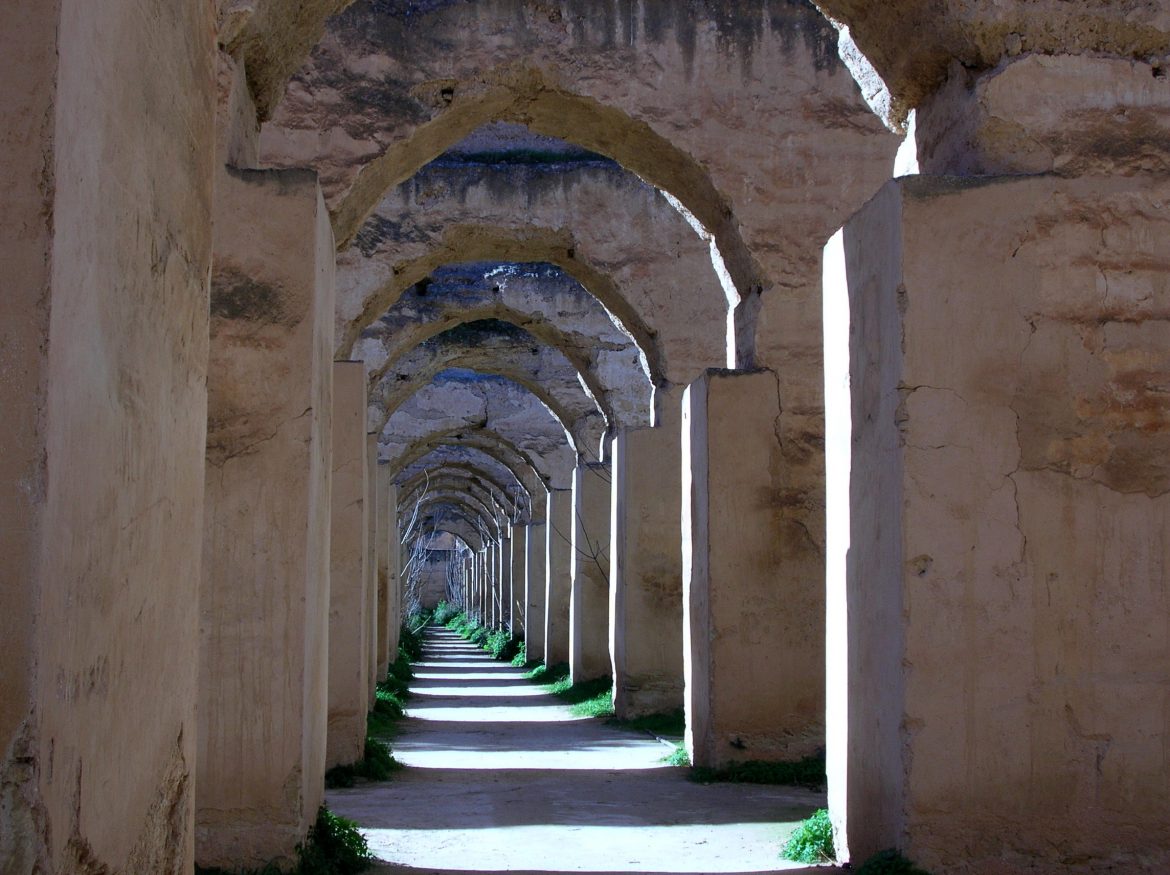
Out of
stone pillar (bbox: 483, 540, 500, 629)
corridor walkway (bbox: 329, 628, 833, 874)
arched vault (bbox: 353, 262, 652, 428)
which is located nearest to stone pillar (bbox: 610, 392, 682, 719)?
corridor walkway (bbox: 329, 628, 833, 874)

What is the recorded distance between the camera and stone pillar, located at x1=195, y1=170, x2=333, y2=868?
441cm

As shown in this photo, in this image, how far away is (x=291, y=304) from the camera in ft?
15.0

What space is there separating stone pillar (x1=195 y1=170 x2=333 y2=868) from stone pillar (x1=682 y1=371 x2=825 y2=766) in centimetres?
296

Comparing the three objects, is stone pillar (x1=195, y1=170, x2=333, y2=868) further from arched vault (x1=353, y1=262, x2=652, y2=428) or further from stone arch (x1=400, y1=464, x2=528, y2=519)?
stone arch (x1=400, y1=464, x2=528, y2=519)

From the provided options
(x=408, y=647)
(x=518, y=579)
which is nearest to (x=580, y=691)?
(x=518, y=579)

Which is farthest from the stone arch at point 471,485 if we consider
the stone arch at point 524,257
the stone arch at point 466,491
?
the stone arch at point 524,257

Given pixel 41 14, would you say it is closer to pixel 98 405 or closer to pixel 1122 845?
pixel 98 405

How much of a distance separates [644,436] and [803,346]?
3411 mm

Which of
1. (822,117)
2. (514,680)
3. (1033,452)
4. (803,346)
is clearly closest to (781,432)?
(803,346)

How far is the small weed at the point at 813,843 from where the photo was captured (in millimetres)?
4668

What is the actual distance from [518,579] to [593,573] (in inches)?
386

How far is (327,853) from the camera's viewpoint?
464cm

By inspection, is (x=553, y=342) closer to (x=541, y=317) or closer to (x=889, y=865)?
(x=541, y=317)

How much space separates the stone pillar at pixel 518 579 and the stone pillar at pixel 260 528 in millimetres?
17512
